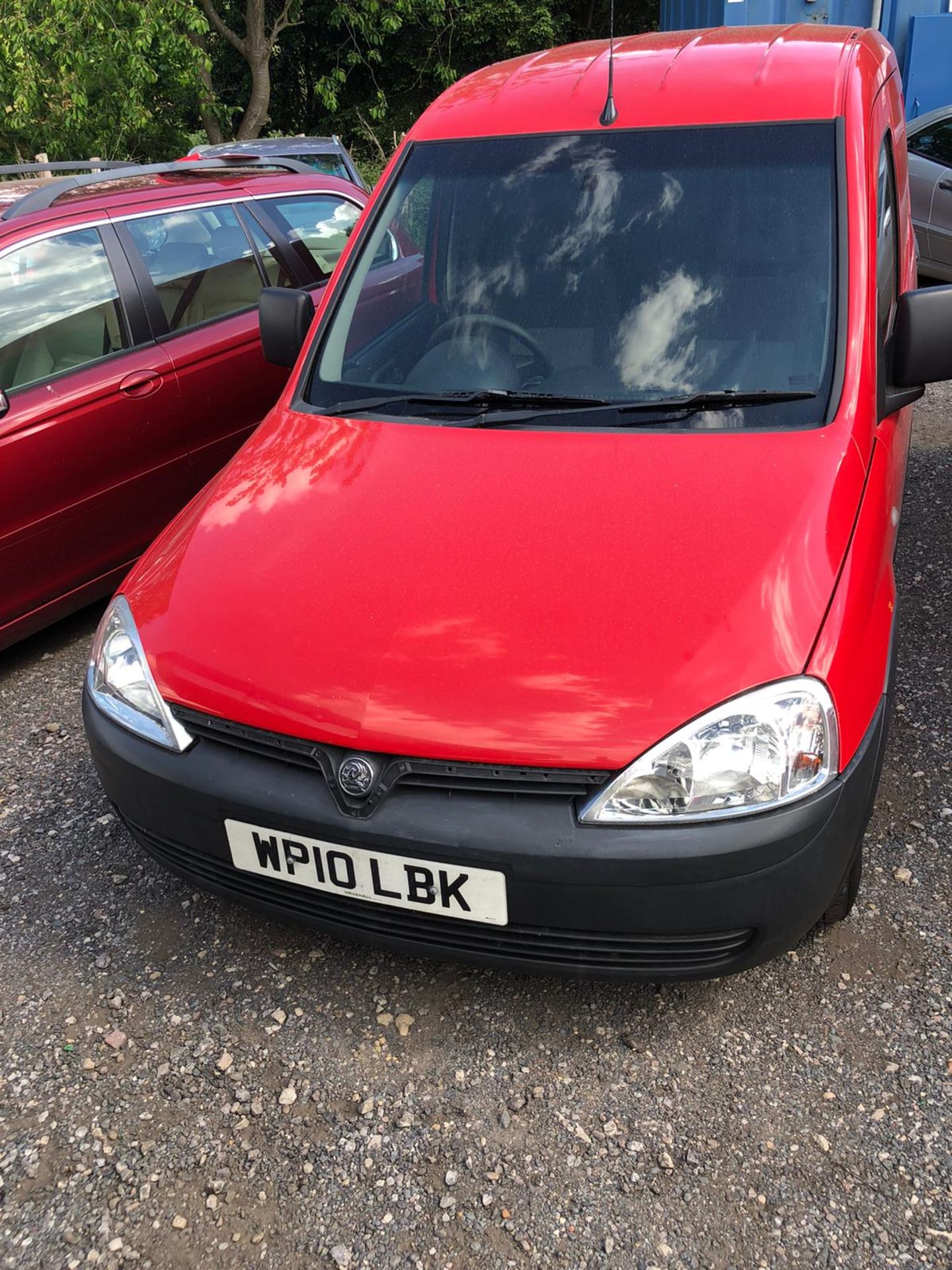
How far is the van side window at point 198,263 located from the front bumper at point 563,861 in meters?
2.85

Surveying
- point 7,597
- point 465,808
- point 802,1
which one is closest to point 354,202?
point 7,597

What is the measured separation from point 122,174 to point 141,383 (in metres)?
1.16

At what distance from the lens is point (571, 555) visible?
2.26m

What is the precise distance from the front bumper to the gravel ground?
0.31m

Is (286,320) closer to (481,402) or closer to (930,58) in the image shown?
(481,402)

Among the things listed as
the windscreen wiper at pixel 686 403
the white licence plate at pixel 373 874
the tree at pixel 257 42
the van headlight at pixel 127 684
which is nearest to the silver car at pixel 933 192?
the windscreen wiper at pixel 686 403

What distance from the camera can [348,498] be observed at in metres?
2.55

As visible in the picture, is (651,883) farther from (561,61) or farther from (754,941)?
(561,61)

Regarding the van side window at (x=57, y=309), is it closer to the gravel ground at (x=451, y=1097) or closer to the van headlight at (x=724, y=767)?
the gravel ground at (x=451, y=1097)

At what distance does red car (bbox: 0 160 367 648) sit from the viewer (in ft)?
12.8

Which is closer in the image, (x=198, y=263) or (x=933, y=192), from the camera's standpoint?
(x=198, y=263)

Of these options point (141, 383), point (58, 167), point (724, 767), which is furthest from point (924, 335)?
point (58, 167)

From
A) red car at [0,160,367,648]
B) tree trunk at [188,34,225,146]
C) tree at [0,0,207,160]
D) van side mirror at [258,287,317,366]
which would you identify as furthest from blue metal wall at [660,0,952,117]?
van side mirror at [258,287,317,366]

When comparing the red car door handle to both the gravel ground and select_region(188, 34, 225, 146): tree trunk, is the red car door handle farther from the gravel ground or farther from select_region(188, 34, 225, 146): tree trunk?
select_region(188, 34, 225, 146): tree trunk
